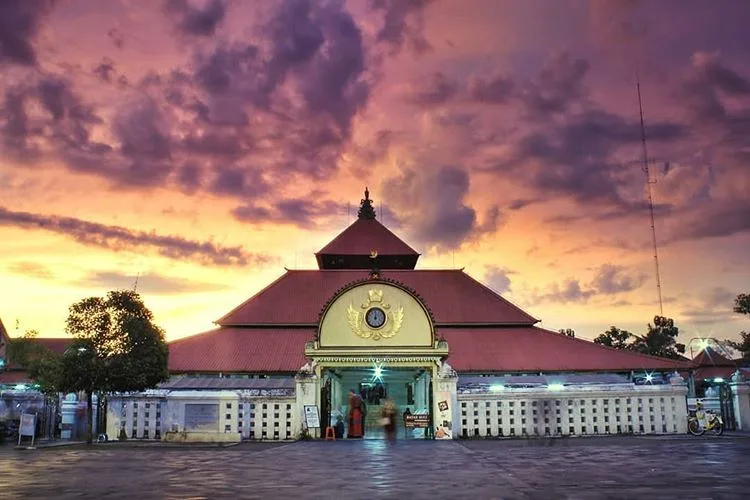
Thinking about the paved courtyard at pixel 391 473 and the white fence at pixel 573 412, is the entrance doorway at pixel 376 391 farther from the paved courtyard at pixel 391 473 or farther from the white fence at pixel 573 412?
the paved courtyard at pixel 391 473

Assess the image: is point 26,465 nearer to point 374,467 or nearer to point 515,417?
point 374,467

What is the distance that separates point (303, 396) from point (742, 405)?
1768cm

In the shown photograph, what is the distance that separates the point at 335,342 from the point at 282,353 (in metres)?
9.30

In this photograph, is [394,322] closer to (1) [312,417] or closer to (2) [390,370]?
(2) [390,370]

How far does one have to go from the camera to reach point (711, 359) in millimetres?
55531

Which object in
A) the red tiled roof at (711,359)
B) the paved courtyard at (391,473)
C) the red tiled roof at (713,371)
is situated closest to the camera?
the paved courtyard at (391,473)

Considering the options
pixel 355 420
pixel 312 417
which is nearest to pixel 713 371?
pixel 355 420

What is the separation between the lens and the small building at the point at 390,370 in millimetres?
27375

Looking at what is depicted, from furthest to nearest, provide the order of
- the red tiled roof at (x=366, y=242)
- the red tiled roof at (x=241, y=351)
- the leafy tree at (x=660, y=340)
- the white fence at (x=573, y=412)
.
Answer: the leafy tree at (x=660, y=340) → the red tiled roof at (x=366, y=242) → the red tiled roof at (x=241, y=351) → the white fence at (x=573, y=412)

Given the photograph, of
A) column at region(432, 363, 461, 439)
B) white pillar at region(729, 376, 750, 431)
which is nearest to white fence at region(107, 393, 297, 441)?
column at region(432, 363, 461, 439)

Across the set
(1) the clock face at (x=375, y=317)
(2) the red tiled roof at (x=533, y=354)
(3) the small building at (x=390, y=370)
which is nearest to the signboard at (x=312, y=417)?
(3) the small building at (x=390, y=370)

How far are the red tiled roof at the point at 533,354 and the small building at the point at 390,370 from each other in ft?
0.31

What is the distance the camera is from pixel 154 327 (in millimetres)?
29125

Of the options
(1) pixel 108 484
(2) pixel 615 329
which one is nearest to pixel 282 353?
(1) pixel 108 484
